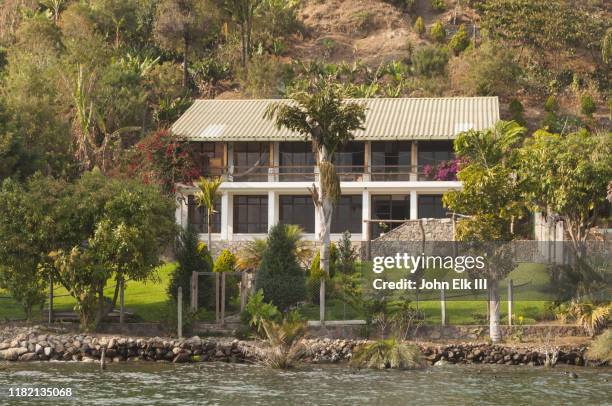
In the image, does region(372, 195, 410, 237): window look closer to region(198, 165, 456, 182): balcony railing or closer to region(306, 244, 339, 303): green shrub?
region(198, 165, 456, 182): balcony railing

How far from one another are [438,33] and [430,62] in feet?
45.4

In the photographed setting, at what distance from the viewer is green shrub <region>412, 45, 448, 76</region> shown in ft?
263

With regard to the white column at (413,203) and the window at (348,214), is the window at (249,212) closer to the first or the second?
the window at (348,214)

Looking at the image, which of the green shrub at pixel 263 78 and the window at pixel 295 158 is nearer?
the window at pixel 295 158

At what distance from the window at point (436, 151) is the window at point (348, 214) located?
3888mm

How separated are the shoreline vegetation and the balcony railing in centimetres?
1905

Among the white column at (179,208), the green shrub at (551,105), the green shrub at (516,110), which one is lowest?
the white column at (179,208)

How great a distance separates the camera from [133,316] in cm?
3856

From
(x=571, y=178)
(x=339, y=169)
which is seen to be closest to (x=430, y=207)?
(x=339, y=169)

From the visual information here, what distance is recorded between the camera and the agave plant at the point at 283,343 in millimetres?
33469

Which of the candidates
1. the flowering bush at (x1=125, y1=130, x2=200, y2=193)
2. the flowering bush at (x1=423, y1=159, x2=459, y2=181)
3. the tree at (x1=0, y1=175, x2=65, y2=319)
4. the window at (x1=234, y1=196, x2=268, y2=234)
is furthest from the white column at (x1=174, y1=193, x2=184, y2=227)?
the tree at (x1=0, y1=175, x2=65, y2=319)

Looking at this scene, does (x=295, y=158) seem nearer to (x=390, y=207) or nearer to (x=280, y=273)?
(x=390, y=207)

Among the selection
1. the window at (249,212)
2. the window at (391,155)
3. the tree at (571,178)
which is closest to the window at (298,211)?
the window at (249,212)

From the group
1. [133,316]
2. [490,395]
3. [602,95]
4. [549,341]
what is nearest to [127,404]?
[490,395]
